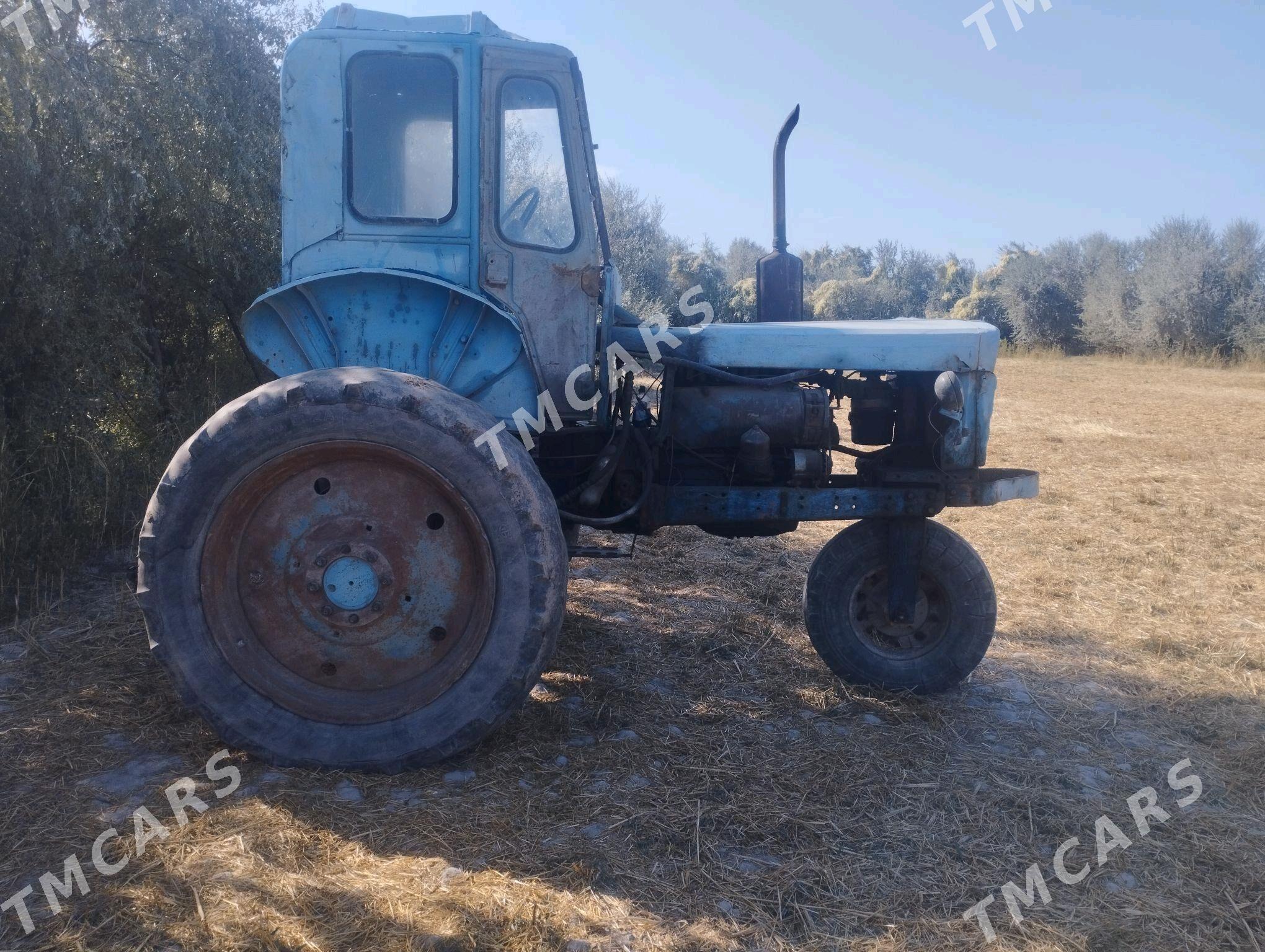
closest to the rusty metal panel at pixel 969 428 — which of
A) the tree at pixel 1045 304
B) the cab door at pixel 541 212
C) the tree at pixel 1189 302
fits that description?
the cab door at pixel 541 212

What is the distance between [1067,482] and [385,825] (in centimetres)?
818

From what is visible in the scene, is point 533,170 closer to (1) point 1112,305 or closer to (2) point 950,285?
(1) point 1112,305

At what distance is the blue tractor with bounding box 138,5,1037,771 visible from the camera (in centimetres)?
298

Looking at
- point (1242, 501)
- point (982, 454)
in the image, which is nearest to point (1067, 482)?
point (1242, 501)

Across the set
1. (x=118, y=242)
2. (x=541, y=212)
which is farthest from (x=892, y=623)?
(x=118, y=242)

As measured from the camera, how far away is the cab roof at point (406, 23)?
11.1ft

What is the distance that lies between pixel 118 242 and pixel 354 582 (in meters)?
3.36

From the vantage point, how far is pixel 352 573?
313cm

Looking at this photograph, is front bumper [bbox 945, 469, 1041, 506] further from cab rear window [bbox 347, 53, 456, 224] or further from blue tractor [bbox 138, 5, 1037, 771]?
cab rear window [bbox 347, 53, 456, 224]

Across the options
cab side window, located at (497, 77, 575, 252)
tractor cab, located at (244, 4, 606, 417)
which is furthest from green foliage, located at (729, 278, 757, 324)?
tractor cab, located at (244, 4, 606, 417)

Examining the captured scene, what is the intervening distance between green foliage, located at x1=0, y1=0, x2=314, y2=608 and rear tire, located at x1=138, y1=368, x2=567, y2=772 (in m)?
2.20

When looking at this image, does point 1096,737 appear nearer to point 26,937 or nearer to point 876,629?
point 876,629

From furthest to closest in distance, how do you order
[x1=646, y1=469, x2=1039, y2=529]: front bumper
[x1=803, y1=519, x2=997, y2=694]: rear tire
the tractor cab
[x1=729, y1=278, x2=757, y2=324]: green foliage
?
[x1=729, y1=278, x2=757, y2=324]: green foliage, [x1=803, y1=519, x2=997, y2=694]: rear tire, [x1=646, y1=469, x2=1039, y2=529]: front bumper, the tractor cab

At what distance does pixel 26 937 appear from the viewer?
2.27 m
